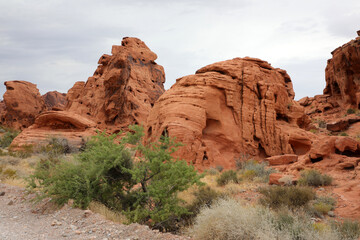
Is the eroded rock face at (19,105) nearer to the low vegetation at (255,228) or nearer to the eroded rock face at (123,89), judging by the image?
the eroded rock face at (123,89)

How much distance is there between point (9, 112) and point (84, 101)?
50.8 feet

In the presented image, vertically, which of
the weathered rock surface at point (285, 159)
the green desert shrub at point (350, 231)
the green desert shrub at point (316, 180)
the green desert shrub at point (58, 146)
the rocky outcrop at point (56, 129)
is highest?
the rocky outcrop at point (56, 129)

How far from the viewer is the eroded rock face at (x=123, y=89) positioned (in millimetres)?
31734

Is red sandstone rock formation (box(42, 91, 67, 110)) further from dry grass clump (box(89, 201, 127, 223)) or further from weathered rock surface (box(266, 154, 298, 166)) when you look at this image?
dry grass clump (box(89, 201, 127, 223))

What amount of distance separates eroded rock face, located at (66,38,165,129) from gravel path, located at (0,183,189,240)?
23444 mm

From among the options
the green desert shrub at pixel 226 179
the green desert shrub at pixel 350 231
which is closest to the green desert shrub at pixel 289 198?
the green desert shrub at pixel 350 231

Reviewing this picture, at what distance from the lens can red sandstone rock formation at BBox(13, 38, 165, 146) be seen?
24875mm

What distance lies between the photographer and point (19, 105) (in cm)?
4319

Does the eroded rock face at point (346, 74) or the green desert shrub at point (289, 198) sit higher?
the eroded rock face at point (346, 74)

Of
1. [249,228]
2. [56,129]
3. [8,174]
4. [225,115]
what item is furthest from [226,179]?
[56,129]

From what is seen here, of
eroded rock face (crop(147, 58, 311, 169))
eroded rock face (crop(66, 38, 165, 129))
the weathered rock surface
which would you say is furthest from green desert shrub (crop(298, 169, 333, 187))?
eroded rock face (crop(66, 38, 165, 129))

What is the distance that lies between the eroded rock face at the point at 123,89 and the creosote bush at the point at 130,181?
933 inches

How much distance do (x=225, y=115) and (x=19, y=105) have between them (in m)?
39.5

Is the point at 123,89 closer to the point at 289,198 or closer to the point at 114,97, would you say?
the point at 114,97
